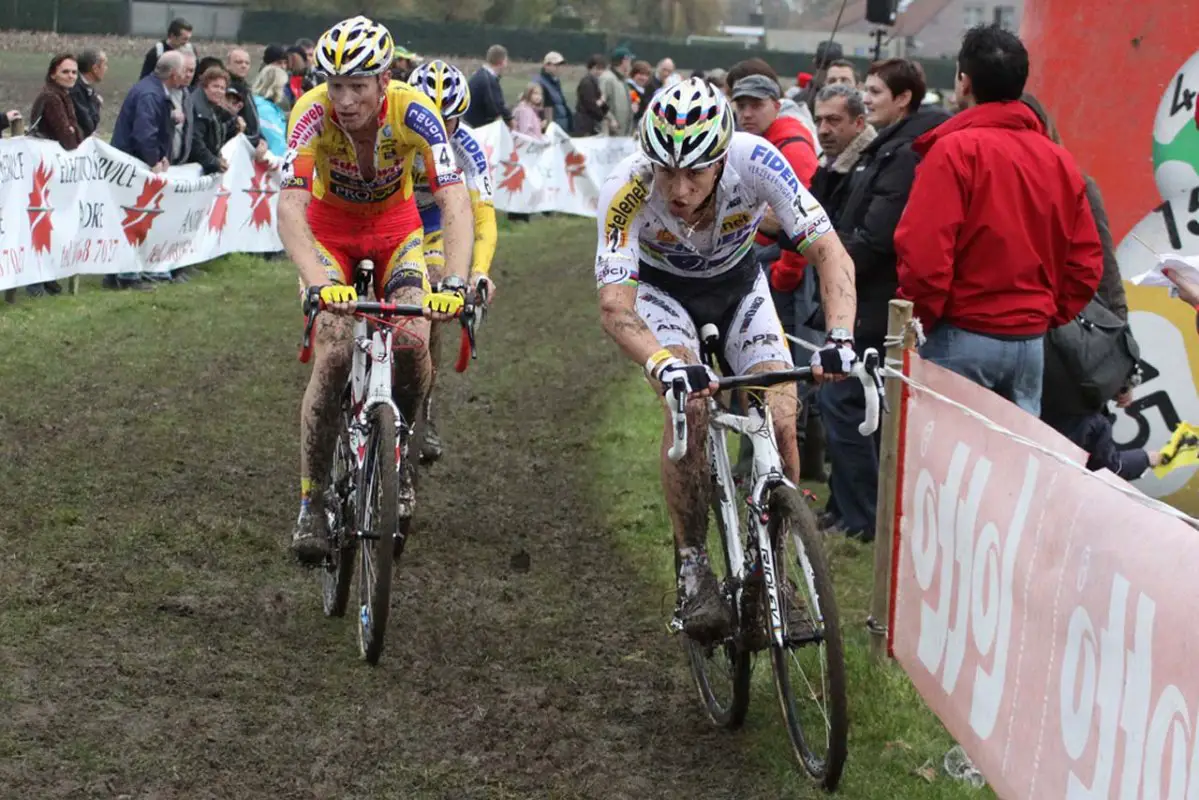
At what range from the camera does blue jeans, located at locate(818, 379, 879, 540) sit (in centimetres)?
788

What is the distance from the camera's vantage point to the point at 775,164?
549 cm

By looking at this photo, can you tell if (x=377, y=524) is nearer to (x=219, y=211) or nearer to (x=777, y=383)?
(x=777, y=383)

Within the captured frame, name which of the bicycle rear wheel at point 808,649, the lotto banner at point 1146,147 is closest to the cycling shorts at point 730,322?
the bicycle rear wheel at point 808,649

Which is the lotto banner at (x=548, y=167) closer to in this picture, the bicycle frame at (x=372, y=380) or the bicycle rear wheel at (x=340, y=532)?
the bicycle rear wheel at (x=340, y=532)

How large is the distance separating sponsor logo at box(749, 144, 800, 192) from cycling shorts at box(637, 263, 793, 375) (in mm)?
493

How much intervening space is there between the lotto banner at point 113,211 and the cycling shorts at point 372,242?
657 cm

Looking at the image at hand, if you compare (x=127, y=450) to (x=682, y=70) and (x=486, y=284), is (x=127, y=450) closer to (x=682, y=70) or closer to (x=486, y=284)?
(x=486, y=284)

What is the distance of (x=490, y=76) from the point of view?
2369 cm

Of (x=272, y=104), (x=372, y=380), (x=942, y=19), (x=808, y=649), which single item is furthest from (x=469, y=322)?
(x=942, y=19)

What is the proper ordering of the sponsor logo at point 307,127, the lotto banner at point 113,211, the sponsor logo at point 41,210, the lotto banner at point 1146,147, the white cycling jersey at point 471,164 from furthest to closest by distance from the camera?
the sponsor logo at point 41,210 → the lotto banner at point 113,211 → the lotto banner at point 1146,147 → the white cycling jersey at point 471,164 → the sponsor logo at point 307,127

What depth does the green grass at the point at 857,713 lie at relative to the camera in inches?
198

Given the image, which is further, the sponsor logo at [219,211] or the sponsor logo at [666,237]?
the sponsor logo at [219,211]

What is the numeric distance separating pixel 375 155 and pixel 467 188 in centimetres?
58

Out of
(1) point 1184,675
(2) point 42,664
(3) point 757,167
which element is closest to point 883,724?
(3) point 757,167
